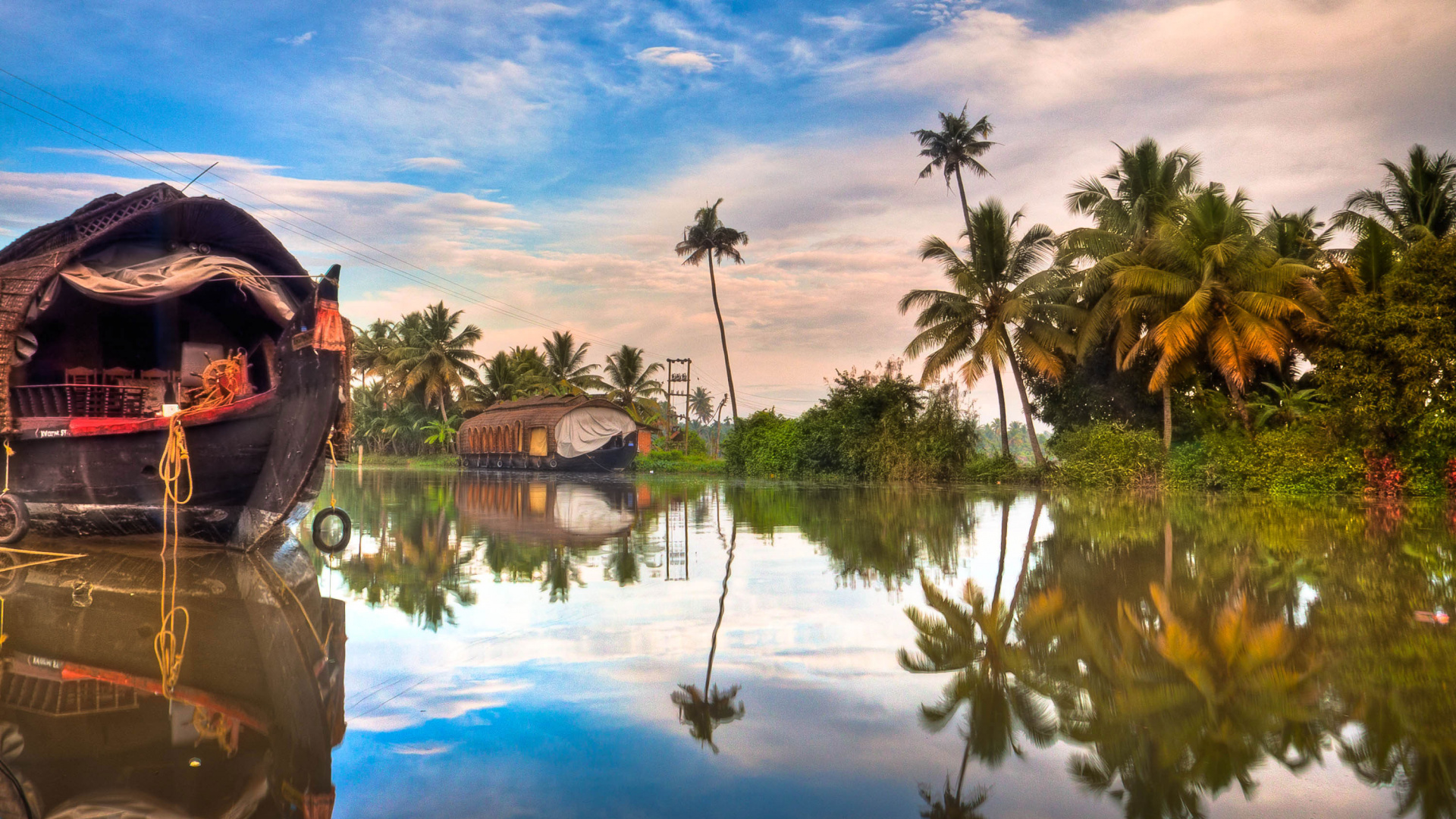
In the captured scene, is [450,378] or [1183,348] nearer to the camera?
[1183,348]

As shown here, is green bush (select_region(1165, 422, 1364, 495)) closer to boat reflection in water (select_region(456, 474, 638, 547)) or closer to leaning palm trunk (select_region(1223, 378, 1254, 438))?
leaning palm trunk (select_region(1223, 378, 1254, 438))

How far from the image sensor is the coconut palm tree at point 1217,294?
20.3 m

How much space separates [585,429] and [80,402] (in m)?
23.2

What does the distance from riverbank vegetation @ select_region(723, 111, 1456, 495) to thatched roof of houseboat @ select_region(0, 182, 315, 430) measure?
58.3 ft

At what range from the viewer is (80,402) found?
11.6 m

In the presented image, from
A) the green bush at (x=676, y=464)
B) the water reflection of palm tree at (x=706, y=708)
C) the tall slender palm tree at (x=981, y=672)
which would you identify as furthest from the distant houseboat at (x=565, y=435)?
the water reflection of palm tree at (x=706, y=708)

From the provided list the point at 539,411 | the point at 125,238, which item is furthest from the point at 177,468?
the point at 539,411

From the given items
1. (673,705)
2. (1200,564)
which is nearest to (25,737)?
(673,705)

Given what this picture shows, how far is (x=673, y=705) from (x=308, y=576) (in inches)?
202

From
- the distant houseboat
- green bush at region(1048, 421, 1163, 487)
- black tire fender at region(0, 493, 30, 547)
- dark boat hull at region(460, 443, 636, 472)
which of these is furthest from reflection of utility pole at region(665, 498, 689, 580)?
the distant houseboat

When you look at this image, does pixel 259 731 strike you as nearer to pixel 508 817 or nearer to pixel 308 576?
pixel 508 817

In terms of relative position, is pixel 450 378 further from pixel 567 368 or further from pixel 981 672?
pixel 981 672

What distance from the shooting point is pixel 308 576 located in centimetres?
786

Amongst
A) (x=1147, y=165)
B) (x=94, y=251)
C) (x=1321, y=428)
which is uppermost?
(x=1147, y=165)
